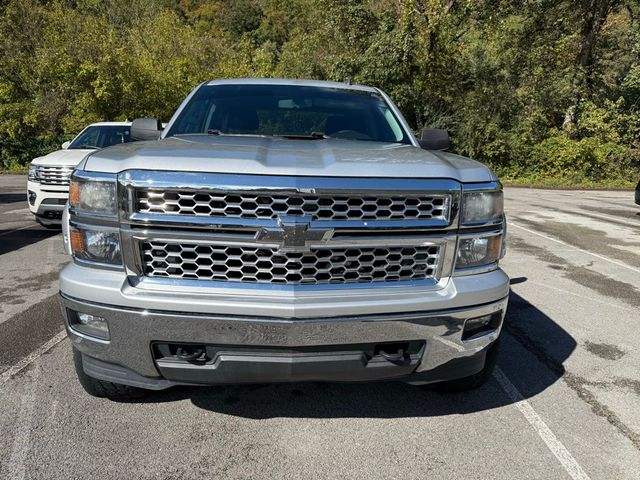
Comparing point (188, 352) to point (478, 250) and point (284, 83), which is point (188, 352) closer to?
point (478, 250)

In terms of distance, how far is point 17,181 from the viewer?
1809cm

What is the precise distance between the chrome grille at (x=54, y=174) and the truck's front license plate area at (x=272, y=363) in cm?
619

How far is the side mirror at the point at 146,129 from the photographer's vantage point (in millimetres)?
3666

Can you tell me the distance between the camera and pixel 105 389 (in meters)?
2.83

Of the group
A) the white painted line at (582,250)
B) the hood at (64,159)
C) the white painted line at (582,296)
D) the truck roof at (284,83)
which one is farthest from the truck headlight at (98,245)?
the white painted line at (582,250)

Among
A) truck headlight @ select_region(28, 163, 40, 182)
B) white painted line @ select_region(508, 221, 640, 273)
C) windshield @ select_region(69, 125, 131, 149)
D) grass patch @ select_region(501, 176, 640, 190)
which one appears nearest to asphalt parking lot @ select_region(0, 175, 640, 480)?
white painted line @ select_region(508, 221, 640, 273)

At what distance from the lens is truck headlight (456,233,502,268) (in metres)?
2.53

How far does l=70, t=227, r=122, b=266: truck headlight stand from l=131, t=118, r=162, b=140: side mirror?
140 centimetres

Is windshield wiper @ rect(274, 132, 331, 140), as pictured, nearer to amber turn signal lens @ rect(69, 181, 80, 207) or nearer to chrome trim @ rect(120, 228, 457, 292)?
chrome trim @ rect(120, 228, 457, 292)

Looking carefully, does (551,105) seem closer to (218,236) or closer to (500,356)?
(500,356)

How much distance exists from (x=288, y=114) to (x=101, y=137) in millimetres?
6270

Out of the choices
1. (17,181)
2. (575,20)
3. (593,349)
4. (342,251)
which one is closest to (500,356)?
(593,349)

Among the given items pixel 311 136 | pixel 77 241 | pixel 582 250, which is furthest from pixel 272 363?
pixel 582 250

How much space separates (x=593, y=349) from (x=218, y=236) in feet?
10.7
